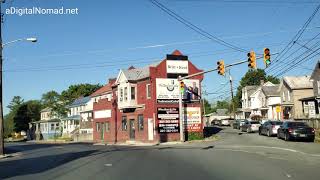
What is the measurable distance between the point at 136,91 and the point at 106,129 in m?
11.7

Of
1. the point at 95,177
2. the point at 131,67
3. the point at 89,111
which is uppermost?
the point at 131,67

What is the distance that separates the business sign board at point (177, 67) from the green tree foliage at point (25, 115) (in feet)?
265

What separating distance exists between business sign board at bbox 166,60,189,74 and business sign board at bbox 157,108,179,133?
4144mm

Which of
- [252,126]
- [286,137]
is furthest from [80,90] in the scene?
[286,137]

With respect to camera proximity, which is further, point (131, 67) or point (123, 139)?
point (131, 67)

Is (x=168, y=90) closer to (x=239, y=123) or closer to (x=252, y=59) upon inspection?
(x=252, y=59)

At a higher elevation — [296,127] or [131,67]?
[131,67]

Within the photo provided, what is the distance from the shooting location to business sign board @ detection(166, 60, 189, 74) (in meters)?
46.8

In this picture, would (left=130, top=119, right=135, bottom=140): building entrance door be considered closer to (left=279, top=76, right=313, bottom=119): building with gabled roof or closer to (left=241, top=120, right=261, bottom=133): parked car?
(left=241, top=120, right=261, bottom=133): parked car

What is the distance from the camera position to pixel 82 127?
252 ft

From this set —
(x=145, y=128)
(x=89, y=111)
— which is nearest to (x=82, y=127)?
(x=89, y=111)

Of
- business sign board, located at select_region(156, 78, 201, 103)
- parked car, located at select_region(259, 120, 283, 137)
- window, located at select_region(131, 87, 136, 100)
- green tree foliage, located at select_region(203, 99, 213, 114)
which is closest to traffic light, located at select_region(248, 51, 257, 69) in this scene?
parked car, located at select_region(259, 120, 283, 137)

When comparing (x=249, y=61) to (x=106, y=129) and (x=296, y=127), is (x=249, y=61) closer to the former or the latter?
(x=296, y=127)

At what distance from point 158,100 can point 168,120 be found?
226 centimetres
